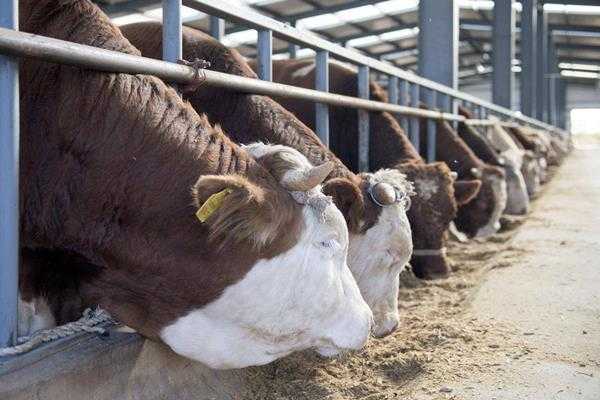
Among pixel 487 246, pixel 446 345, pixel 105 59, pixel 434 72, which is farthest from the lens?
pixel 434 72

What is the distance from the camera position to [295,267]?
2498mm

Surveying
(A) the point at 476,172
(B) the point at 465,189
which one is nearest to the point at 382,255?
(B) the point at 465,189

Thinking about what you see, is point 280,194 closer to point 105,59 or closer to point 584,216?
point 105,59

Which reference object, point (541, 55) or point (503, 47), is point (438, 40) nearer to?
point (503, 47)

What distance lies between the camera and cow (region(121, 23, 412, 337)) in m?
3.88

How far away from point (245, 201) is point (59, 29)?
3.41 feet

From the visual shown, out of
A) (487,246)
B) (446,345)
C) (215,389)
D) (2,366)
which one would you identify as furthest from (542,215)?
(2,366)

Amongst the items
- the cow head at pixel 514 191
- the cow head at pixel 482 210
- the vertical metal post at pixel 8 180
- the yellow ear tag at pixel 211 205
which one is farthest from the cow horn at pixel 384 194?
the cow head at pixel 514 191

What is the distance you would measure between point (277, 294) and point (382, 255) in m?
1.69

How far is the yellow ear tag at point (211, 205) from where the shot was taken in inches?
87.8

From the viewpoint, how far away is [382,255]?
4.07m

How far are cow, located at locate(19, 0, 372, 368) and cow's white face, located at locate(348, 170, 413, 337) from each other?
142cm

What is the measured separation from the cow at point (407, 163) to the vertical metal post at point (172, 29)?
2.43m

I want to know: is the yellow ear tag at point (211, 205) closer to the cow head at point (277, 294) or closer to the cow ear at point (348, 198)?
the cow head at point (277, 294)
